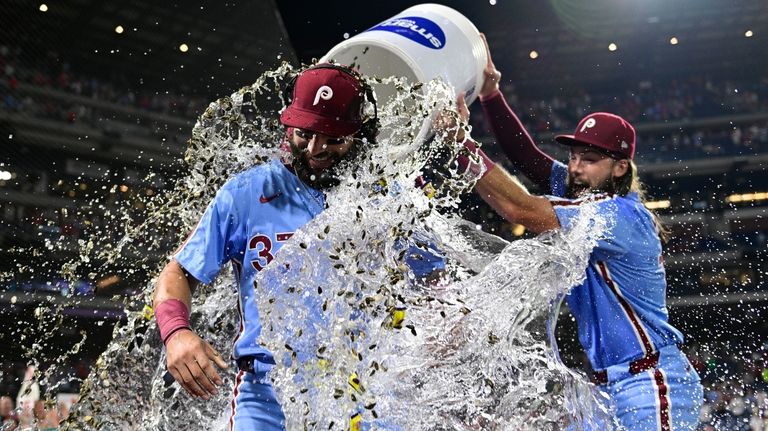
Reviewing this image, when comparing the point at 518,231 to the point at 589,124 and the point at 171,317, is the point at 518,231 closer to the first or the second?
the point at 589,124

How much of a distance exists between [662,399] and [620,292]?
0.48 meters

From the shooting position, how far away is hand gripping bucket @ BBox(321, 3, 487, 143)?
11.4 feet

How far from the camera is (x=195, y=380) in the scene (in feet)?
7.33

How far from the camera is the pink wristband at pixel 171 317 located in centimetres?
237

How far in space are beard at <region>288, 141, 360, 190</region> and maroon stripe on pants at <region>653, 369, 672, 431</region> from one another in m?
1.58

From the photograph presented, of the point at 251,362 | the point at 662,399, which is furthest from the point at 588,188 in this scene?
the point at 251,362

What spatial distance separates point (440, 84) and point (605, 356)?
1333mm

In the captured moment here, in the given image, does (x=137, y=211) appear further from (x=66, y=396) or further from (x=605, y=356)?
(x=605, y=356)

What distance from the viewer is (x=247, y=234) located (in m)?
2.68

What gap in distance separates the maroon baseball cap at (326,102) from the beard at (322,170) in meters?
0.10

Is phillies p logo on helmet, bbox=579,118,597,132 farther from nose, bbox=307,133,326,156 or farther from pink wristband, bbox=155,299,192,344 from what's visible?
pink wristband, bbox=155,299,192,344

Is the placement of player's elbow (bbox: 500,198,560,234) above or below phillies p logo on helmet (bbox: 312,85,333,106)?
below

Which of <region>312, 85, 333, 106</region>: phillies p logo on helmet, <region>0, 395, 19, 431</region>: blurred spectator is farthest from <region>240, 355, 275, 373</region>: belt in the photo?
<region>0, 395, 19, 431</region>: blurred spectator

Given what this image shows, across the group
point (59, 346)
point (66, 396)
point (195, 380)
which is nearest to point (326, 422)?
point (195, 380)
